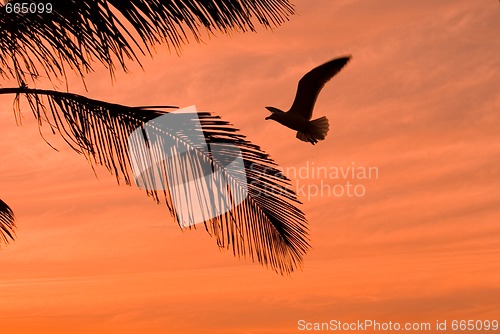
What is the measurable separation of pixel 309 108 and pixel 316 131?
0.21 metres

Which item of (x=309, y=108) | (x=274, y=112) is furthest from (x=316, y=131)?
(x=274, y=112)

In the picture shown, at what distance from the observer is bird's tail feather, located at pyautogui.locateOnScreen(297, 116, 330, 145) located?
574cm

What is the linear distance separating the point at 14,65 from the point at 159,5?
137cm

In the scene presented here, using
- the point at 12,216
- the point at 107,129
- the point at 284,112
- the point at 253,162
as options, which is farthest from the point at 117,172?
the point at 12,216

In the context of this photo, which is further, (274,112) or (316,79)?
(274,112)

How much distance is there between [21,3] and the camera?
5191 mm

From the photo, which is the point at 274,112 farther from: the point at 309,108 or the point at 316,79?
the point at 316,79

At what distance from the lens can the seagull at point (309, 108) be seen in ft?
18.4

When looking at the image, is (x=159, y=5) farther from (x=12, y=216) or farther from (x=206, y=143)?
(x=12, y=216)

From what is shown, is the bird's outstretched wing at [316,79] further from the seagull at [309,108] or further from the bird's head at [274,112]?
the bird's head at [274,112]

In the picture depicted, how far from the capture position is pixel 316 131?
579 centimetres

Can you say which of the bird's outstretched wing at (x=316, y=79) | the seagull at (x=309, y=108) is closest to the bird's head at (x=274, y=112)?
the seagull at (x=309, y=108)

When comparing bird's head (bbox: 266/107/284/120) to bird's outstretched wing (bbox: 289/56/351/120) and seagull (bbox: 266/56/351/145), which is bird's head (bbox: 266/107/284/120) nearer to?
seagull (bbox: 266/56/351/145)

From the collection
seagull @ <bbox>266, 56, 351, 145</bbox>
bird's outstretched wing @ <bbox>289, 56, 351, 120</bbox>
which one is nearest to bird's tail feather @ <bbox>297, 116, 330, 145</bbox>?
seagull @ <bbox>266, 56, 351, 145</bbox>
